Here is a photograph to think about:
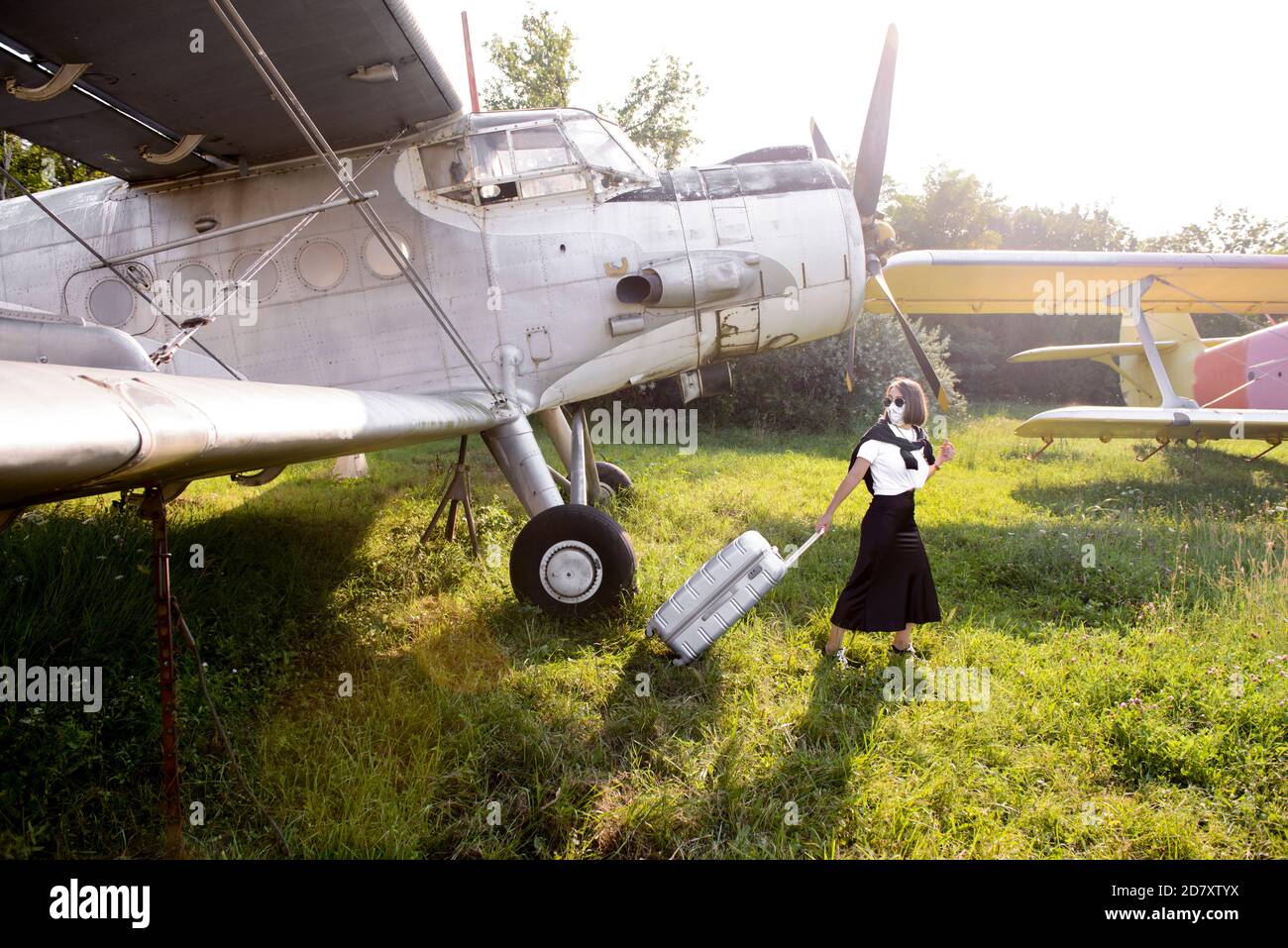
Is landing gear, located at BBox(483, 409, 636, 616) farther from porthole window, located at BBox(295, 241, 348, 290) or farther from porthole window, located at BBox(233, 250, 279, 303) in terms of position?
porthole window, located at BBox(233, 250, 279, 303)

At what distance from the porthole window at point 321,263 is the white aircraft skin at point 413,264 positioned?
0.03 meters

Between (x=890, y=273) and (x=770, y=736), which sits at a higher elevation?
(x=890, y=273)

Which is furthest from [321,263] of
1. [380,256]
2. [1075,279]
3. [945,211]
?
[945,211]

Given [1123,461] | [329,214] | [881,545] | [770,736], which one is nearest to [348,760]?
[770,736]

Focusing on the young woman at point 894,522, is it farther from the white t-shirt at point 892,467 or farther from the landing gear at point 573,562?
the landing gear at point 573,562

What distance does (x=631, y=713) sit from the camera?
3299 mm

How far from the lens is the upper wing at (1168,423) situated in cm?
844

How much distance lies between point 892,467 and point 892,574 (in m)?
0.62

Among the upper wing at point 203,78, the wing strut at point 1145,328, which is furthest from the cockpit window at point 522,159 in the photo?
the wing strut at point 1145,328

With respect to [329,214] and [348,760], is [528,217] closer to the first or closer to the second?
[329,214]

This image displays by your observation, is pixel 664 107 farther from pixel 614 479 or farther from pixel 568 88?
pixel 614 479

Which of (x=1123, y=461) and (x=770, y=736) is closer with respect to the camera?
(x=770, y=736)
